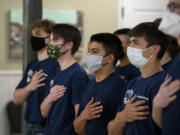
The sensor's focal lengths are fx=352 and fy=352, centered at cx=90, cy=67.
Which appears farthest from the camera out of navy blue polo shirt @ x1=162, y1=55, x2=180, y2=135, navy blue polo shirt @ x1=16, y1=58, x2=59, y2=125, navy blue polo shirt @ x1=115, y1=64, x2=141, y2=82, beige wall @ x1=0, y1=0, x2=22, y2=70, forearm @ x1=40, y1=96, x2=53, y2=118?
beige wall @ x1=0, y1=0, x2=22, y2=70

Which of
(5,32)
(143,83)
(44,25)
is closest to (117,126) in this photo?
(143,83)

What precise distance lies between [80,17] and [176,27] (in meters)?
4.01

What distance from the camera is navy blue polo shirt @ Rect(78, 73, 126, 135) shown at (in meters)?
2.47

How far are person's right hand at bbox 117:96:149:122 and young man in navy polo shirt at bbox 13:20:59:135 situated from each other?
3.77 ft

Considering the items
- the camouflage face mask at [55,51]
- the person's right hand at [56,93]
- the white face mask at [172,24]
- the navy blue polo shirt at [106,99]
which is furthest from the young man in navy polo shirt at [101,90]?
the white face mask at [172,24]

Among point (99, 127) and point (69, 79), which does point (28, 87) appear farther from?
point (99, 127)

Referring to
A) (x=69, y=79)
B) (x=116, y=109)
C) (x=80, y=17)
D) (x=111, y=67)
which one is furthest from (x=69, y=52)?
(x=80, y=17)

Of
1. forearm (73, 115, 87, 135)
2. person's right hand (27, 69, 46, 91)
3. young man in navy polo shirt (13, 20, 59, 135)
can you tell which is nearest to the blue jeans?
young man in navy polo shirt (13, 20, 59, 135)

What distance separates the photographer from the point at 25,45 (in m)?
3.77

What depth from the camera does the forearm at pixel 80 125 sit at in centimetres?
254

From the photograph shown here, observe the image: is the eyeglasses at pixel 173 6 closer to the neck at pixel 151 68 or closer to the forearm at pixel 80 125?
the neck at pixel 151 68

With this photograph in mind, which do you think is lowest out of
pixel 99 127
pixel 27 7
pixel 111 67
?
pixel 99 127

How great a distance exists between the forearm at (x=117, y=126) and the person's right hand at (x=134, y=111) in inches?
3.0

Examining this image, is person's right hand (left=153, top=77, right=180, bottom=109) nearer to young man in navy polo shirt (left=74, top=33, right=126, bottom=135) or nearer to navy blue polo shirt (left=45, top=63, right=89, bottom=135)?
young man in navy polo shirt (left=74, top=33, right=126, bottom=135)
